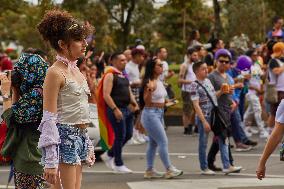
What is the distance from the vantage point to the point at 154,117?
11.8 m

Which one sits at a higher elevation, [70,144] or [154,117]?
[70,144]

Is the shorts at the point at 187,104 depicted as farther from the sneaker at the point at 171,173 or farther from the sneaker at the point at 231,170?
the sneaker at the point at 171,173

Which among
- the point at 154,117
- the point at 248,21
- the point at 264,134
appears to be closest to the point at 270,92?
the point at 264,134

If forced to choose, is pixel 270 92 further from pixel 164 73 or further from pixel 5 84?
pixel 5 84

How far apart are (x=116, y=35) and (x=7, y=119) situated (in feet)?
106

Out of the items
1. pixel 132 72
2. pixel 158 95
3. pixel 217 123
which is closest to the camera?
pixel 158 95

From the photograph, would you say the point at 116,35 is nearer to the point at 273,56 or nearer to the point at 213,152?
the point at 273,56

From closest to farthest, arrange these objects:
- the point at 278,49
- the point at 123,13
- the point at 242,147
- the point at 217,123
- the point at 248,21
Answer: the point at 217,123 → the point at 242,147 → the point at 278,49 → the point at 123,13 → the point at 248,21

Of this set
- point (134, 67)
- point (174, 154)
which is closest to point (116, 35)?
point (134, 67)

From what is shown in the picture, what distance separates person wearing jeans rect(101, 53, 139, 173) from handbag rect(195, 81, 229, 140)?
1.27 metres

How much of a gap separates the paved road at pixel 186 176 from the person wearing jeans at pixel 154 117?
0.73 ft

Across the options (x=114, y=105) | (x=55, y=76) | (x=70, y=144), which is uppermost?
(x=55, y=76)

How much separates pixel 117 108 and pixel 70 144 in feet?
20.7

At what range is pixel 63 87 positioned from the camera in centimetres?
626
